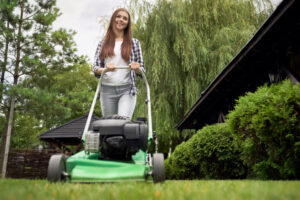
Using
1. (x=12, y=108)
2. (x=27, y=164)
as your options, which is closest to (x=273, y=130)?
(x=27, y=164)

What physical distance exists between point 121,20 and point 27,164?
11.6m

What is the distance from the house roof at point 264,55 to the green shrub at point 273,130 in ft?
3.44

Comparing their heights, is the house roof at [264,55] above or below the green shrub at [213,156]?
above

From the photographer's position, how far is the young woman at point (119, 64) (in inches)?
140

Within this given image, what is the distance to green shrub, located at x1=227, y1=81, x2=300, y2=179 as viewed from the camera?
3338mm

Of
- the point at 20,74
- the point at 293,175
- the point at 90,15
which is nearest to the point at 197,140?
the point at 293,175

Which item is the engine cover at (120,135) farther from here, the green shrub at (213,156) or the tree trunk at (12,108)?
the tree trunk at (12,108)

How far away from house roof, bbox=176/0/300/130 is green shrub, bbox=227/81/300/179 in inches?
41.3

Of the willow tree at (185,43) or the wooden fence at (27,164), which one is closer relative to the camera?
the willow tree at (185,43)

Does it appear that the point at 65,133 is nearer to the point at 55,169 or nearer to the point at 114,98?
the point at 114,98

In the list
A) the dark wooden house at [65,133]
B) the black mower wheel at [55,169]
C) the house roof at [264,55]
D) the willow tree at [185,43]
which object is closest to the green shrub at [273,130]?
the house roof at [264,55]

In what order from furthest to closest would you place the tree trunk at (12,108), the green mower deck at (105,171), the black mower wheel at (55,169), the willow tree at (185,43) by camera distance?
the tree trunk at (12,108) → the willow tree at (185,43) → the black mower wheel at (55,169) → the green mower deck at (105,171)

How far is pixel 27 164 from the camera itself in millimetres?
13516

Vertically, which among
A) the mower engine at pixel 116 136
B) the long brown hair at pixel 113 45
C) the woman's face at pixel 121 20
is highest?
the woman's face at pixel 121 20
